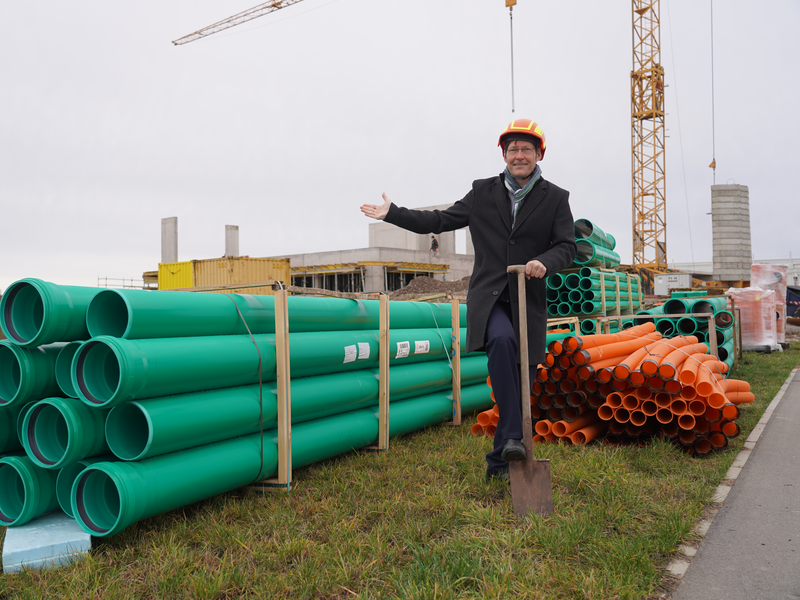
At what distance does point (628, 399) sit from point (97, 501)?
418 centimetres

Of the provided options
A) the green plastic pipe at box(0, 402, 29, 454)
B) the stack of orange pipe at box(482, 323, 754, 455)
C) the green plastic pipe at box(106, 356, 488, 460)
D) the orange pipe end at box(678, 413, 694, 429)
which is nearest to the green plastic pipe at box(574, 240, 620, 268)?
the stack of orange pipe at box(482, 323, 754, 455)

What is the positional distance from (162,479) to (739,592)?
291 centimetres

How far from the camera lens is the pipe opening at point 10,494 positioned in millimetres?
3549

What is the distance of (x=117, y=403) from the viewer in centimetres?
321

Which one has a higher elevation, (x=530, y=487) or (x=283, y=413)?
(x=283, y=413)

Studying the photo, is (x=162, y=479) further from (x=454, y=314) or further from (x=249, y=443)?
(x=454, y=314)

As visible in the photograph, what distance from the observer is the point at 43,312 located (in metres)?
3.45

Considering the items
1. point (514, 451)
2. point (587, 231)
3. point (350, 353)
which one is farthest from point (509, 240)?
point (587, 231)

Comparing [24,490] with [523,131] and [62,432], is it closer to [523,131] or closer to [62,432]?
[62,432]

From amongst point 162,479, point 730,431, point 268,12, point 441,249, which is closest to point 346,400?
point 162,479

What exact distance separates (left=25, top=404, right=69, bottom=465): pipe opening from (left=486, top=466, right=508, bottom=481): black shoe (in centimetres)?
258

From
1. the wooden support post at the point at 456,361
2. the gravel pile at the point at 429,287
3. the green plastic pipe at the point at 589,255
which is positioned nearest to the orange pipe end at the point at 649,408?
the wooden support post at the point at 456,361

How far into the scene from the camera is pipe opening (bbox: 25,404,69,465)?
135 inches

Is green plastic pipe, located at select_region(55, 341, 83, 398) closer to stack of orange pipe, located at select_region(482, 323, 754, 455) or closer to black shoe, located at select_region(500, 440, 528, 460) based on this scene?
black shoe, located at select_region(500, 440, 528, 460)
